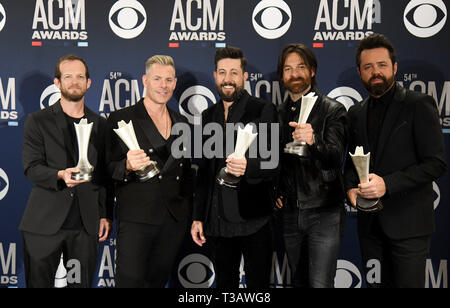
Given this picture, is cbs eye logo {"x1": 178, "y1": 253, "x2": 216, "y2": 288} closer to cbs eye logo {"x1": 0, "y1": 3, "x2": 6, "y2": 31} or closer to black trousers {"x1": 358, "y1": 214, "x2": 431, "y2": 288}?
black trousers {"x1": 358, "y1": 214, "x2": 431, "y2": 288}

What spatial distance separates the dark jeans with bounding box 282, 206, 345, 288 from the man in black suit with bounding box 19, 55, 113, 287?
4.33ft

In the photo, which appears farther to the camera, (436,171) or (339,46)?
(339,46)

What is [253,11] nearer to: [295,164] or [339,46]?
[339,46]

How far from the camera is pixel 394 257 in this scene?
9.20 feet

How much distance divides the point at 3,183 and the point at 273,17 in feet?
8.36

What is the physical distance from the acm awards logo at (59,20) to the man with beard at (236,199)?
1336 millimetres

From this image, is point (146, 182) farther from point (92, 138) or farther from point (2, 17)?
point (2, 17)

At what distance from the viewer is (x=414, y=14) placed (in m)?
3.57

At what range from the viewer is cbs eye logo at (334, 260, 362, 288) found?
3.68m

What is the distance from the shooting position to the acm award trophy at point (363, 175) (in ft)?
8.61

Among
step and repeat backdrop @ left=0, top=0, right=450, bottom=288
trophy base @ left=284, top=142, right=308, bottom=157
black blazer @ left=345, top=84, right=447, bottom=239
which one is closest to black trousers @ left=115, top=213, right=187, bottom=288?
step and repeat backdrop @ left=0, top=0, right=450, bottom=288

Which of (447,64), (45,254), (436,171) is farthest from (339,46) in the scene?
(45,254)

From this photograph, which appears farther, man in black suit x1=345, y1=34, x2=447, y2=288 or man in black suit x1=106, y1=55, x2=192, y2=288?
man in black suit x1=106, y1=55, x2=192, y2=288
